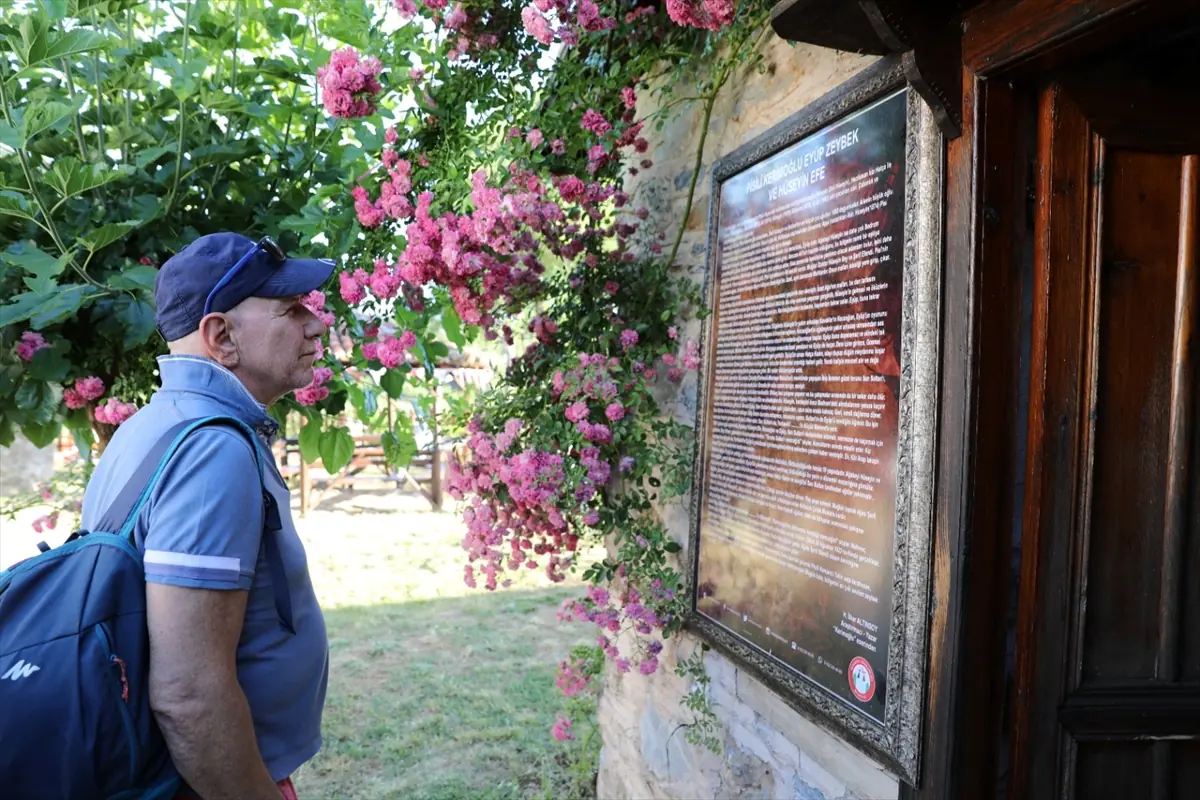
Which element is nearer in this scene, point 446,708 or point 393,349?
point 393,349

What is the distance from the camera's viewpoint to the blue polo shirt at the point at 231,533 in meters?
1.36

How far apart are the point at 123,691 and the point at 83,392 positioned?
6.99 ft

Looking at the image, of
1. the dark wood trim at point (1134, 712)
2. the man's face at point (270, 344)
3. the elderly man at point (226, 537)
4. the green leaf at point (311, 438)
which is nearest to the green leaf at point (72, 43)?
the elderly man at point (226, 537)

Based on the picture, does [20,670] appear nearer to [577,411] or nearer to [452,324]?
[577,411]

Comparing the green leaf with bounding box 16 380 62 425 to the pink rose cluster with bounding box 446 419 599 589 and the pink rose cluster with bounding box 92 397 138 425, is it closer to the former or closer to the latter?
the pink rose cluster with bounding box 92 397 138 425

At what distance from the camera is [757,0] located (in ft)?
7.99

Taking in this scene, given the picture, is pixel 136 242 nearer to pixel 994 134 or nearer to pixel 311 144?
pixel 311 144

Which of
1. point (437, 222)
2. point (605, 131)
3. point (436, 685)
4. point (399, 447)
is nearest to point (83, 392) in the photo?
point (399, 447)

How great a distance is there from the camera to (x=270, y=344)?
1738mm

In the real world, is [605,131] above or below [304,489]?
above

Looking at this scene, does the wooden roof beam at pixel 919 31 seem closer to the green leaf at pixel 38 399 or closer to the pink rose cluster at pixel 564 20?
the pink rose cluster at pixel 564 20

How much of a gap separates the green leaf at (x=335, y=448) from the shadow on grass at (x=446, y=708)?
1920mm

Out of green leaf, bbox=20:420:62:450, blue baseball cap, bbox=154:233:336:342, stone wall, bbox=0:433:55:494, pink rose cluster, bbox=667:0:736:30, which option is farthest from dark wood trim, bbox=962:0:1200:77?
stone wall, bbox=0:433:55:494

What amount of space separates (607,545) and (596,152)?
167cm
